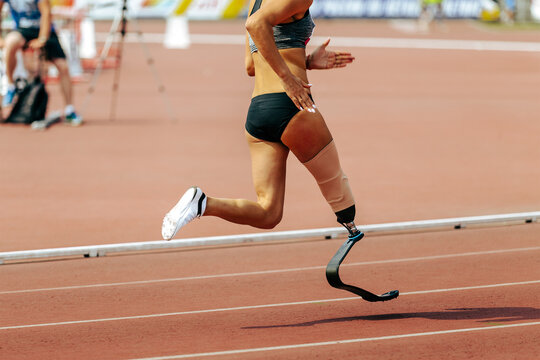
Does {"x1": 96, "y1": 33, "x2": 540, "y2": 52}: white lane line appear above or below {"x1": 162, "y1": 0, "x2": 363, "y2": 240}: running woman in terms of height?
below

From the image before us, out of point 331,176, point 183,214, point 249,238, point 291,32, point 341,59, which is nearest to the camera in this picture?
point 183,214

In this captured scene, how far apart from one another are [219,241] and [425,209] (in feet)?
8.94

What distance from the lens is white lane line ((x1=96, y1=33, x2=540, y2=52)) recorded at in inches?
1141

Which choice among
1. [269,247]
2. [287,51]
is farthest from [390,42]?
[287,51]

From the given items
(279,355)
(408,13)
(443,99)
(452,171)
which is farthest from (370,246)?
(408,13)

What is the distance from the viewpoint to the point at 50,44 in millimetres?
13992

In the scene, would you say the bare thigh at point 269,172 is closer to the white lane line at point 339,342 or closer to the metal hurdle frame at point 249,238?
the white lane line at point 339,342

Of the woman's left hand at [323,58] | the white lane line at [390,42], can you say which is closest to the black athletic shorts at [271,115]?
the woman's left hand at [323,58]

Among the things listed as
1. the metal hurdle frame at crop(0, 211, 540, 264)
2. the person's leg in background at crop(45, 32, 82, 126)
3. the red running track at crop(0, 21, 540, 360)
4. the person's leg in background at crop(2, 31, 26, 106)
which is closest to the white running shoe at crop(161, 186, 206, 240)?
the red running track at crop(0, 21, 540, 360)

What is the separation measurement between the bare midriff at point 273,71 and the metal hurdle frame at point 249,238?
204 cm

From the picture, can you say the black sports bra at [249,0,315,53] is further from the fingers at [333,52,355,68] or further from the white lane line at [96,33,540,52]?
the white lane line at [96,33,540,52]

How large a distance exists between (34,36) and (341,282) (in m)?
9.82

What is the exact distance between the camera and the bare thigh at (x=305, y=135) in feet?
17.6

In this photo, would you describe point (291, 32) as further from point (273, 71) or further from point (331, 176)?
point (331, 176)
